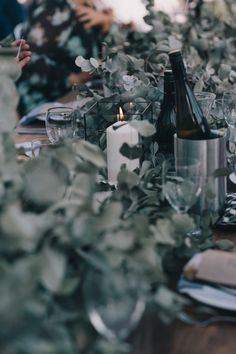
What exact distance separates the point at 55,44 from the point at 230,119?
237 cm

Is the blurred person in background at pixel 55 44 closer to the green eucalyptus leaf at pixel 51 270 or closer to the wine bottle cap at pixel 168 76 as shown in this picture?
the wine bottle cap at pixel 168 76

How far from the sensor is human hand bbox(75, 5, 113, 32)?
3.67 meters

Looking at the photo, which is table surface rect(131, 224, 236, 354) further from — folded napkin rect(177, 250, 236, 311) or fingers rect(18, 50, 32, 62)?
fingers rect(18, 50, 32, 62)

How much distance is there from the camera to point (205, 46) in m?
2.56

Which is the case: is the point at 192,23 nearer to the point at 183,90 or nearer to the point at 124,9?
the point at 124,9

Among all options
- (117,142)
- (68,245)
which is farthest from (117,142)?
(68,245)

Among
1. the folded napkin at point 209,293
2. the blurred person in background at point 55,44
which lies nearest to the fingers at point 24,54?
the folded napkin at point 209,293

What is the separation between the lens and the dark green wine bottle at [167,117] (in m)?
1.53

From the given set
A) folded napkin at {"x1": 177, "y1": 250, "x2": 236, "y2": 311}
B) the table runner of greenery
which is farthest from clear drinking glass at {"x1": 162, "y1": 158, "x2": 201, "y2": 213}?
folded napkin at {"x1": 177, "y1": 250, "x2": 236, "y2": 311}

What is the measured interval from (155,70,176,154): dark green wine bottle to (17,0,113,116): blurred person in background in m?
2.18

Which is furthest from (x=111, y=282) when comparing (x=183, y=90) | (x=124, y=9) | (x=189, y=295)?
(x=124, y=9)

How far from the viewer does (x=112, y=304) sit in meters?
0.68

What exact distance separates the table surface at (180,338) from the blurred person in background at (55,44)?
9.78 ft

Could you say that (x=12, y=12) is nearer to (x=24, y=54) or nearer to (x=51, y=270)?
(x=24, y=54)
